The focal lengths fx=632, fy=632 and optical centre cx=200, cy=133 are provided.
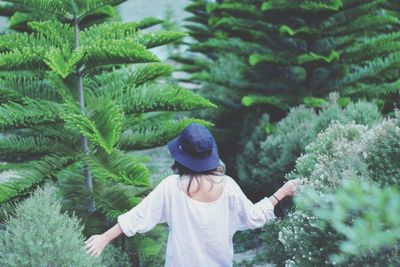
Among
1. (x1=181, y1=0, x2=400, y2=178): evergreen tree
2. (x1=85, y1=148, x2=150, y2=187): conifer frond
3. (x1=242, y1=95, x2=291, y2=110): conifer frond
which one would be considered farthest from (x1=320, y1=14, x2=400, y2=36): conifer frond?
(x1=85, y1=148, x2=150, y2=187): conifer frond

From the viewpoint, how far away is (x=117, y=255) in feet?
16.8

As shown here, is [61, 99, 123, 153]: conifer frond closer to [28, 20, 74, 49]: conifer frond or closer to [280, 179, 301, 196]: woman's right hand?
[28, 20, 74, 49]: conifer frond

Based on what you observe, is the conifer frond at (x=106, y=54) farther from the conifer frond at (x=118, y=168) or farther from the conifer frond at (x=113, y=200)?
the conifer frond at (x=113, y=200)

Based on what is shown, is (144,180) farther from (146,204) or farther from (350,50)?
(350,50)

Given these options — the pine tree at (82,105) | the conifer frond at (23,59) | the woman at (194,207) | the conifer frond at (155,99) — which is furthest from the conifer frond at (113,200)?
the woman at (194,207)

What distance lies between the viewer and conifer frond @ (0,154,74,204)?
16.0ft

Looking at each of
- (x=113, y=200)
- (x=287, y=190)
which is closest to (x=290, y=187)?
(x=287, y=190)

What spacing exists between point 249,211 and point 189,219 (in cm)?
36

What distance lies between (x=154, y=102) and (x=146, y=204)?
2042mm

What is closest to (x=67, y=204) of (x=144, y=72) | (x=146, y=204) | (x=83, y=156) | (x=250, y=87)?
(x=83, y=156)

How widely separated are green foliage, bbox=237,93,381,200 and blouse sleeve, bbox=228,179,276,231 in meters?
2.60

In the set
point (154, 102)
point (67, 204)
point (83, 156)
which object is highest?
point (154, 102)

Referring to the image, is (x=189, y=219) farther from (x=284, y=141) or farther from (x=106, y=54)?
(x=284, y=141)

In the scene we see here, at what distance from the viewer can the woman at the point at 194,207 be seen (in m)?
3.44
